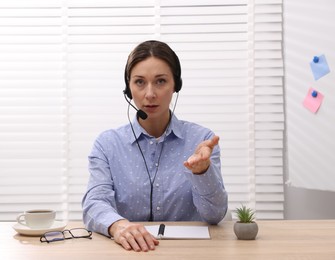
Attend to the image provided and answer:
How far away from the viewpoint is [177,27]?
2814mm

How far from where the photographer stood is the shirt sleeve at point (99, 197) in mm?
1553

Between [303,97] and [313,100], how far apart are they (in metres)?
0.07

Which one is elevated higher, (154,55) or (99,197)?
(154,55)

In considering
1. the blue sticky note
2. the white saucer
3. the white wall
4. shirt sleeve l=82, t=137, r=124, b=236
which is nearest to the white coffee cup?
the white saucer

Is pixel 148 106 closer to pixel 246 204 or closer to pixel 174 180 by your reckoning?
pixel 174 180

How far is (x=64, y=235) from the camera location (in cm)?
152

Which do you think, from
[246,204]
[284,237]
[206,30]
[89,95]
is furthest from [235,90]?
[284,237]

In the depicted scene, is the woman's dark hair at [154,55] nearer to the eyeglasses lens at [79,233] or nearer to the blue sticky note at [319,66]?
the eyeglasses lens at [79,233]

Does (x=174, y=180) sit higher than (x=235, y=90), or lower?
lower

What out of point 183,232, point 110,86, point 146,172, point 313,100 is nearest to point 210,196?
point 183,232

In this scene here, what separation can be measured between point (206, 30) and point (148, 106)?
3.48ft

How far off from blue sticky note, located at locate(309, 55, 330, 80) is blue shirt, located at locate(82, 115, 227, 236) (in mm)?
736

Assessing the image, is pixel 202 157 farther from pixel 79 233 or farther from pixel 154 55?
pixel 154 55

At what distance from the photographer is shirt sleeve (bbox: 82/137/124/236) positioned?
155 centimetres
